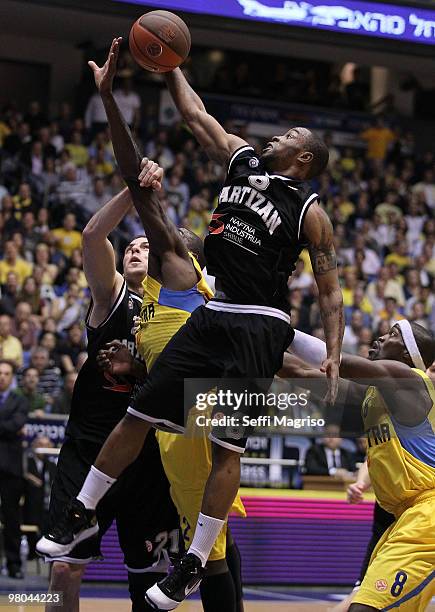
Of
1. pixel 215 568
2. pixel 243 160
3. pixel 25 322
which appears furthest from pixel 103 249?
pixel 25 322

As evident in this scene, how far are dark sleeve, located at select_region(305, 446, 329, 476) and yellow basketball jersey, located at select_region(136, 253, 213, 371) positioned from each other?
19.7 ft

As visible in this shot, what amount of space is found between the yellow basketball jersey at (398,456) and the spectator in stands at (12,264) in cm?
915

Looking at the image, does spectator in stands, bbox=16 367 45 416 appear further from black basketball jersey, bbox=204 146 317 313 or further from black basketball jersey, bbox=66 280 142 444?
black basketball jersey, bbox=204 146 317 313

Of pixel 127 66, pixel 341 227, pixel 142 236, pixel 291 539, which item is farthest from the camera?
pixel 127 66

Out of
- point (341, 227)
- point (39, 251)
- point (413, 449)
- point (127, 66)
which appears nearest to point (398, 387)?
point (413, 449)

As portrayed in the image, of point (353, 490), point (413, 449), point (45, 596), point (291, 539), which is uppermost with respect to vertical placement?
point (413, 449)

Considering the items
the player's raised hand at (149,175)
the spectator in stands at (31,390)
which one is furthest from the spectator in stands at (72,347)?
the player's raised hand at (149,175)

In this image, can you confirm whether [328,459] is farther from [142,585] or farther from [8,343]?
[142,585]

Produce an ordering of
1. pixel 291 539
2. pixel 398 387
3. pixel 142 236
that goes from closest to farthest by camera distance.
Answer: pixel 398 387 < pixel 142 236 < pixel 291 539

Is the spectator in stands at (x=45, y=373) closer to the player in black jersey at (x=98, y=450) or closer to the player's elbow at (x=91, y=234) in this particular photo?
the player in black jersey at (x=98, y=450)

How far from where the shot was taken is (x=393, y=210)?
19.5 meters

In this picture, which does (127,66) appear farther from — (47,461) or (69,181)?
(47,461)

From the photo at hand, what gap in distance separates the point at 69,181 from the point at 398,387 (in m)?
11.9

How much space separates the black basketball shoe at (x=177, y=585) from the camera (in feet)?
17.3
